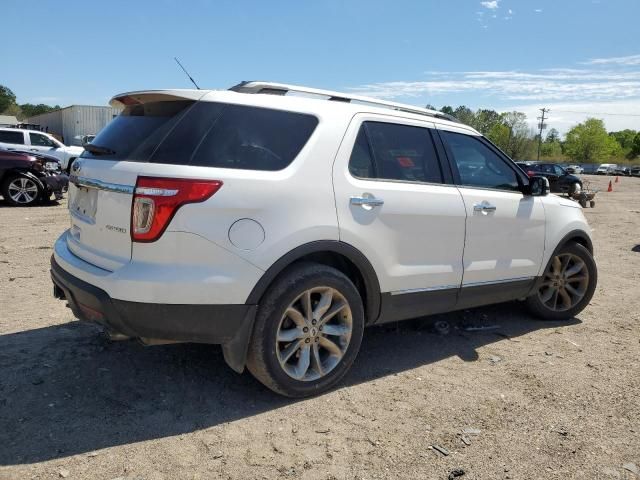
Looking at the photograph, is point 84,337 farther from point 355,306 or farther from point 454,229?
point 454,229

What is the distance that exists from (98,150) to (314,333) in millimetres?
1789

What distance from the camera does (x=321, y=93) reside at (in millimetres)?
3750

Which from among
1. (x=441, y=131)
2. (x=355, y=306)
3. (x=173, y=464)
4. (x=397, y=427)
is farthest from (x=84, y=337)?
(x=441, y=131)

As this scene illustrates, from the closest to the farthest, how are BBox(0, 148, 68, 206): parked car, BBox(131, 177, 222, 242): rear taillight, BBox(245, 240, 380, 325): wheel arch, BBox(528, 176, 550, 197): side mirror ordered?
BBox(131, 177, 222, 242): rear taillight
BBox(245, 240, 380, 325): wheel arch
BBox(528, 176, 550, 197): side mirror
BBox(0, 148, 68, 206): parked car

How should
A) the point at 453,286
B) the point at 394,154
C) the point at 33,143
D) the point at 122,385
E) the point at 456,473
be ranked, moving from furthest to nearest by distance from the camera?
the point at 33,143 < the point at 453,286 < the point at 394,154 < the point at 122,385 < the point at 456,473

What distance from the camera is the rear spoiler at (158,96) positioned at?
3176 mm

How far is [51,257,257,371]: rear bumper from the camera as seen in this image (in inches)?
114

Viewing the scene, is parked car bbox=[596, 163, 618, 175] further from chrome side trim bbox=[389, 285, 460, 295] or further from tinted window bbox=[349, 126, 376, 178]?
tinted window bbox=[349, 126, 376, 178]

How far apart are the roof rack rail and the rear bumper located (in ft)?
4.63

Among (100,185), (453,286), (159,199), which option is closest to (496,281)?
(453,286)

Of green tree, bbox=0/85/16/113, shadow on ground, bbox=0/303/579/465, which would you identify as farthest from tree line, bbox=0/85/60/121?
shadow on ground, bbox=0/303/579/465

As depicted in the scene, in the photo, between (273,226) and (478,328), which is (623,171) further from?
(273,226)

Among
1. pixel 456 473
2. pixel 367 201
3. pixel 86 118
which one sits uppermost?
pixel 86 118

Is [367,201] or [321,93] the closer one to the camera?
[367,201]
